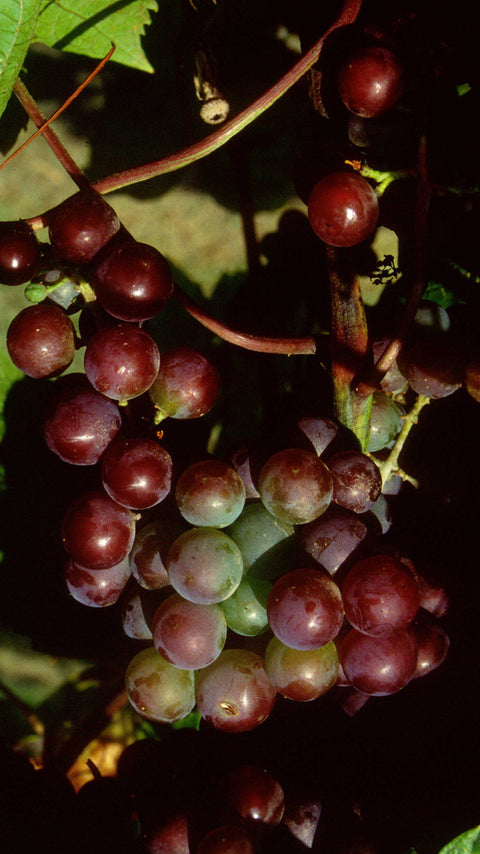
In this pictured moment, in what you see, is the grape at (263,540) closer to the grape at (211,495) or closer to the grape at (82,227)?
the grape at (211,495)

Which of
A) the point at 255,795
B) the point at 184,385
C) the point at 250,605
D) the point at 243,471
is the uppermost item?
the point at 184,385

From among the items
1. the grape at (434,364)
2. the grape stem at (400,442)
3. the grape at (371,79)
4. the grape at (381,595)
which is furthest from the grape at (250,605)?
the grape at (371,79)

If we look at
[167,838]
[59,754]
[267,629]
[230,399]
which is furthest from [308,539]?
[59,754]

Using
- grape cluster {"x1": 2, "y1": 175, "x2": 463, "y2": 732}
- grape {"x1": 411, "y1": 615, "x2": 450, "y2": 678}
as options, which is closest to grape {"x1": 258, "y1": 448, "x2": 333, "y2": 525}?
grape cluster {"x1": 2, "y1": 175, "x2": 463, "y2": 732}

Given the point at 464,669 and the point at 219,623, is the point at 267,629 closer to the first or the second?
the point at 219,623

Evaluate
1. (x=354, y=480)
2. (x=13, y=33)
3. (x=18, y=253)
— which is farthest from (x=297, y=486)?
(x=13, y=33)

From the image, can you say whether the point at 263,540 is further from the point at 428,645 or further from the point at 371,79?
the point at 371,79
